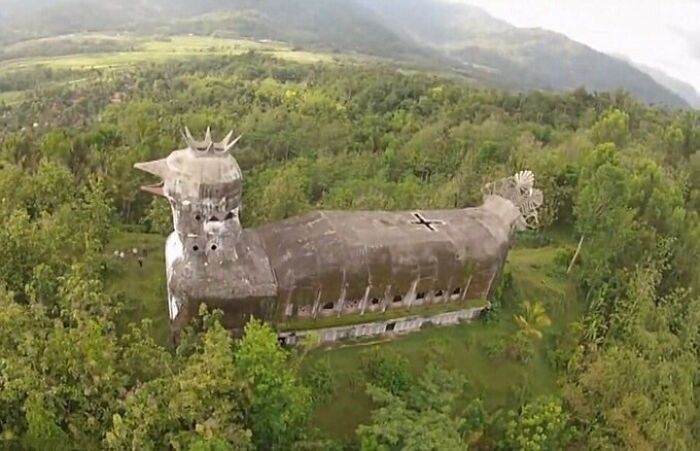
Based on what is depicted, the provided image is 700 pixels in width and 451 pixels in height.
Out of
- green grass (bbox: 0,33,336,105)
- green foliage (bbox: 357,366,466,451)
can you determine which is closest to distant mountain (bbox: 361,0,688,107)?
green grass (bbox: 0,33,336,105)

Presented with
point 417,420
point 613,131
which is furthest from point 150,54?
point 417,420

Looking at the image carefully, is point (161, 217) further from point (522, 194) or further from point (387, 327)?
point (522, 194)

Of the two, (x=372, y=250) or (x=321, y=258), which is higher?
(x=372, y=250)

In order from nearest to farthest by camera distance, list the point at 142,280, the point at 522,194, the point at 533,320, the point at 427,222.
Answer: the point at 427,222, the point at 142,280, the point at 533,320, the point at 522,194

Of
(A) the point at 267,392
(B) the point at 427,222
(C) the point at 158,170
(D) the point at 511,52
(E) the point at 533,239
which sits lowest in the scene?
(D) the point at 511,52

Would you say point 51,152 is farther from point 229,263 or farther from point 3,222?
point 229,263

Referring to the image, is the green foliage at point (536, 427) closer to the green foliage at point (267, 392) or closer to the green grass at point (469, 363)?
the green grass at point (469, 363)

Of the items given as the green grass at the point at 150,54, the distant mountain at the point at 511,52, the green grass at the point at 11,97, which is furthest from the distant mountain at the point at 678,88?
the green grass at the point at 11,97

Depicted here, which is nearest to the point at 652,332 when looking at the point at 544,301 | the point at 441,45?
the point at 544,301
